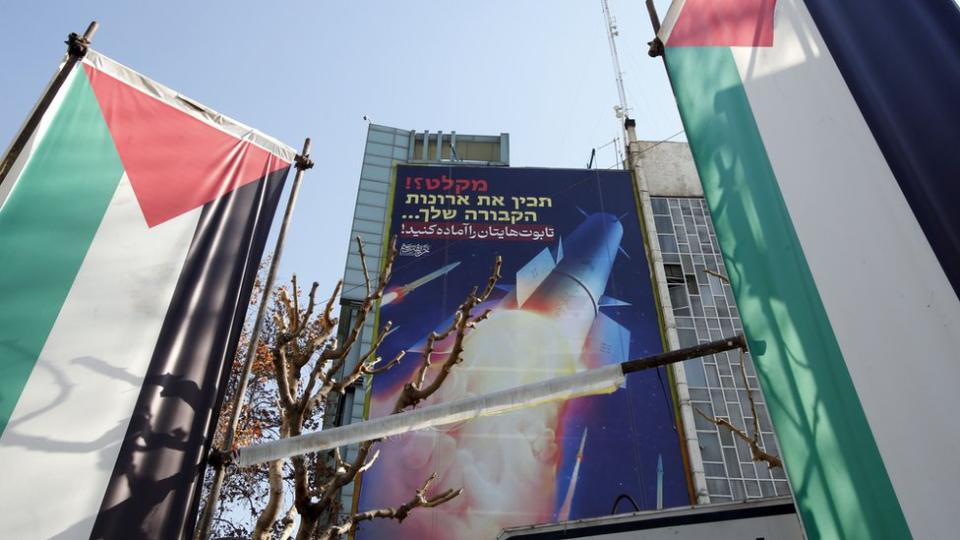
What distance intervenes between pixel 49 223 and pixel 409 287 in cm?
1484

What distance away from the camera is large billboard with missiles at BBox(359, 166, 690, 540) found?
15.4 meters

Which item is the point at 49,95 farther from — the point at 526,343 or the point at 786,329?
the point at 526,343

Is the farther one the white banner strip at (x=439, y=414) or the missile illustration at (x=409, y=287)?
the missile illustration at (x=409, y=287)

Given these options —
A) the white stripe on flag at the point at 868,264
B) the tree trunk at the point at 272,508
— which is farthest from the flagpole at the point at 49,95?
the white stripe on flag at the point at 868,264

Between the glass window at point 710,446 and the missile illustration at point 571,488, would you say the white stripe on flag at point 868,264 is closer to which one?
the missile illustration at point 571,488

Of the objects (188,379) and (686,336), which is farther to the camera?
(686,336)

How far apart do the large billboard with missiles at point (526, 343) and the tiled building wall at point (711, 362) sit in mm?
1126

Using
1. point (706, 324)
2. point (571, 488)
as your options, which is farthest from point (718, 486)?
point (706, 324)

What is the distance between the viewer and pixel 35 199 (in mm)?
4023

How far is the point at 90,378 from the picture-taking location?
3730 millimetres

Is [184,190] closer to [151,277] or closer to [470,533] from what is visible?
[151,277]

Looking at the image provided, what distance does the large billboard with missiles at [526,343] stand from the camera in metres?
15.4

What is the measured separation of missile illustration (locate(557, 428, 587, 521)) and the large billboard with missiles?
35mm

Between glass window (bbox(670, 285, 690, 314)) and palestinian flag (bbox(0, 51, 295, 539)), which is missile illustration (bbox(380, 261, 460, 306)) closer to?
glass window (bbox(670, 285, 690, 314))
